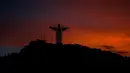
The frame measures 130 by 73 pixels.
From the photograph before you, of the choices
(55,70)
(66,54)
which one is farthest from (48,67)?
(66,54)

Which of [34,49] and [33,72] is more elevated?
[34,49]

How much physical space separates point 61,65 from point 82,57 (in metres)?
9.45

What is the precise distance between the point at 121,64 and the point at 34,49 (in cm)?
1991

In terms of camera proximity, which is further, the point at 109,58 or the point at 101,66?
the point at 109,58

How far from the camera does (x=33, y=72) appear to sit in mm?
74312

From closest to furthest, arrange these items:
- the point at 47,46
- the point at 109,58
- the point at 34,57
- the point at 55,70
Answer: the point at 55,70
the point at 34,57
the point at 47,46
the point at 109,58

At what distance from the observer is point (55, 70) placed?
74188 millimetres

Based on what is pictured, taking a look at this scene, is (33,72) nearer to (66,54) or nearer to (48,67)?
(48,67)

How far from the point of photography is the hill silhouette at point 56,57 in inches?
3041

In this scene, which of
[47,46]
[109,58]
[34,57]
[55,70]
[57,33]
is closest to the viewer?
[55,70]

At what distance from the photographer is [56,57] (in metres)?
78.5

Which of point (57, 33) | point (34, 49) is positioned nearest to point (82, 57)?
point (34, 49)

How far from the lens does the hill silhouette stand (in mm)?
77250

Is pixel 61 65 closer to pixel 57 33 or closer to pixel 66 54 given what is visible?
pixel 66 54
